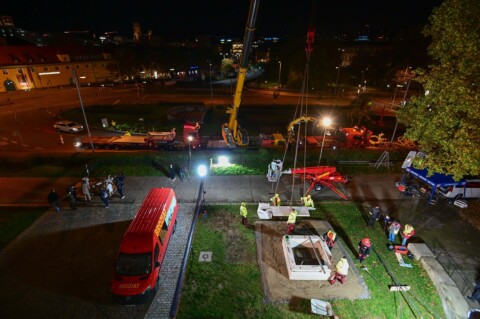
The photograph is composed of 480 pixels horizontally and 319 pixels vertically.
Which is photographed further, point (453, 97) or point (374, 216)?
point (374, 216)

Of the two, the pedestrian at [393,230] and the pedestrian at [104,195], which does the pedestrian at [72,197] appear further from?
the pedestrian at [393,230]

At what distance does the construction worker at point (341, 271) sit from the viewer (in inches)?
418

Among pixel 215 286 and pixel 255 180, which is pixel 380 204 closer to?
pixel 255 180

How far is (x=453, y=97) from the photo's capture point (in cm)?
1237

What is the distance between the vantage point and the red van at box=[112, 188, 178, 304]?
9586 millimetres

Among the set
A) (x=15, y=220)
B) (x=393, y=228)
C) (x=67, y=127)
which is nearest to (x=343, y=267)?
(x=393, y=228)

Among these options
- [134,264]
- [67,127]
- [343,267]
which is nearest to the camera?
[134,264]

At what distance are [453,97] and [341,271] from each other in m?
10.0

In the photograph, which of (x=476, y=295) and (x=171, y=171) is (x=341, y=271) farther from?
(x=171, y=171)

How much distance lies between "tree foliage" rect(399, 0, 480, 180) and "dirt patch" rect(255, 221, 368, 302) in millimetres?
7527

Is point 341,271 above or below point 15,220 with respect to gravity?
above

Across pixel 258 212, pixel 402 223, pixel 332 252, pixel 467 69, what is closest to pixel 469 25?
pixel 467 69

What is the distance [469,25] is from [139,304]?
18682 millimetres

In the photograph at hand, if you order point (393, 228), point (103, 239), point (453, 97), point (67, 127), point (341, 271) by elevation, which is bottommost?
point (103, 239)
